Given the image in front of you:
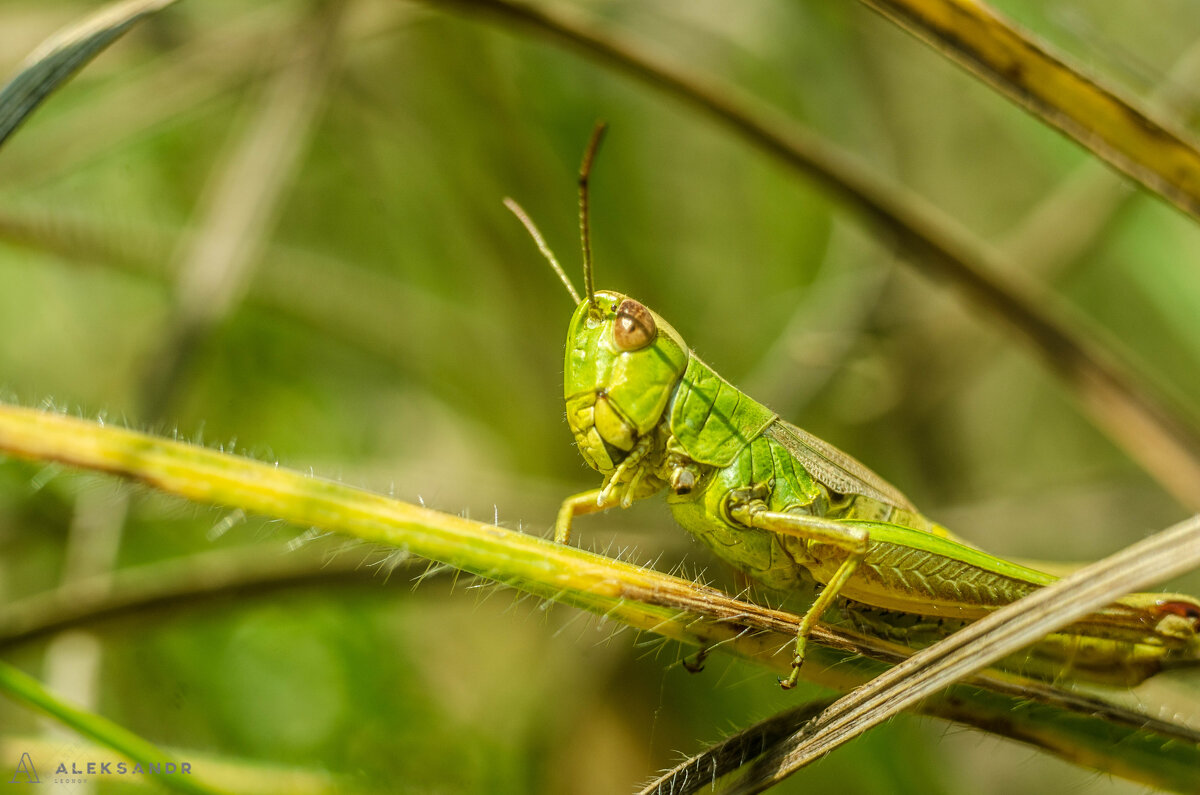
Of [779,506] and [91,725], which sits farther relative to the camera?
[779,506]

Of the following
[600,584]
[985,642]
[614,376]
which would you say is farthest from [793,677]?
[614,376]

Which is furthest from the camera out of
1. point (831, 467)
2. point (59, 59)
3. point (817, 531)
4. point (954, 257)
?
point (954, 257)

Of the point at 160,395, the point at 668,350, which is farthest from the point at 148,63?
the point at 668,350

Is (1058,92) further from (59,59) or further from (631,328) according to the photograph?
(59,59)

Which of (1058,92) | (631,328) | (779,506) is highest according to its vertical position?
(1058,92)

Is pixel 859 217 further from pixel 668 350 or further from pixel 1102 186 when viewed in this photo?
pixel 1102 186

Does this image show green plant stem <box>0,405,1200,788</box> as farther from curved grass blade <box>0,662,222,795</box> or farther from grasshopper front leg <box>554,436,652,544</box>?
grasshopper front leg <box>554,436,652,544</box>

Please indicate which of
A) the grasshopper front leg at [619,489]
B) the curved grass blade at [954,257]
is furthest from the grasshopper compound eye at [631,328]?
the curved grass blade at [954,257]

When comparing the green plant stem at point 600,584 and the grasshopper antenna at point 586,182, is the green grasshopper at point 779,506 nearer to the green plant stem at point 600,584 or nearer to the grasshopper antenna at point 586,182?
the grasshopper antenna at point 586,182
